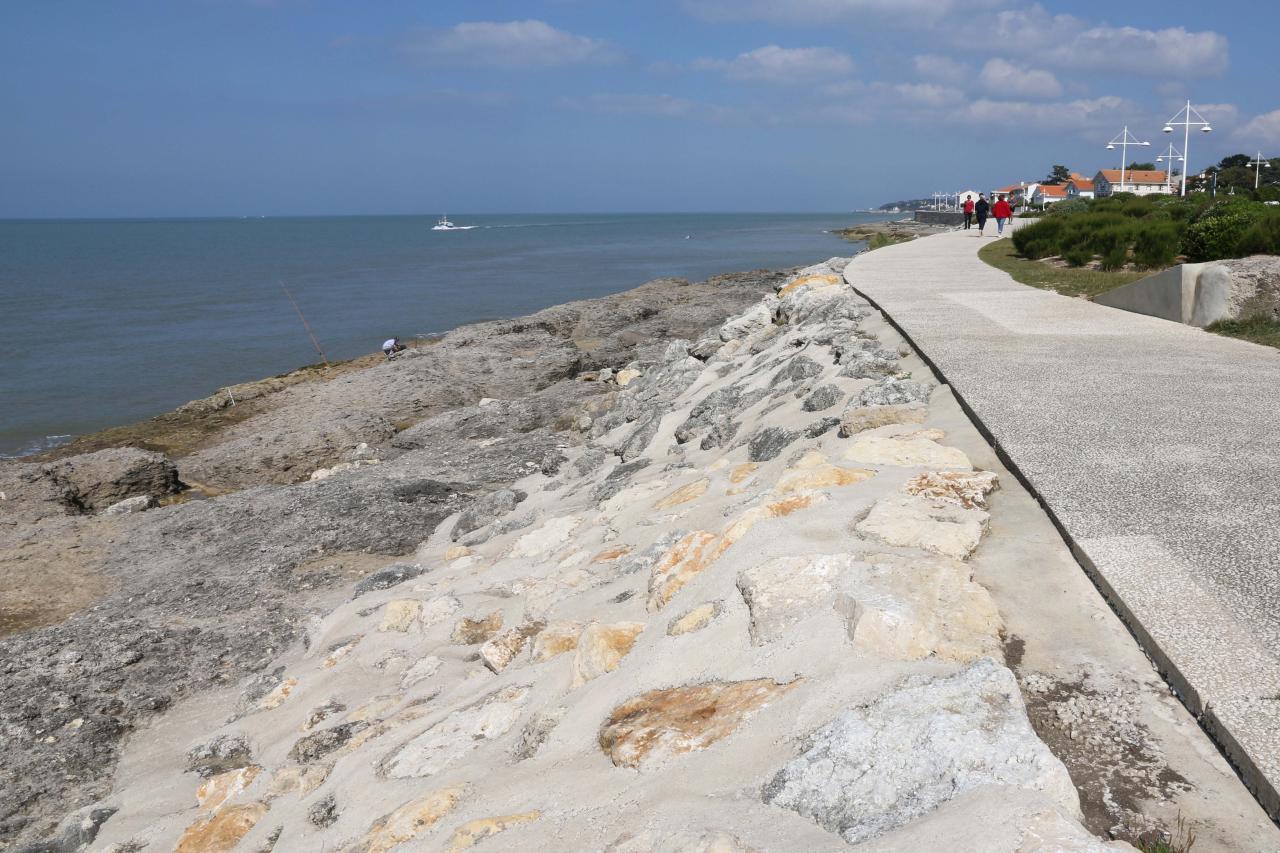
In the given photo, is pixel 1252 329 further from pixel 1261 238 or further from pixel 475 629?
pixel 475 629

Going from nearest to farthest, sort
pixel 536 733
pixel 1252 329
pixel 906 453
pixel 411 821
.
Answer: pixel 411 821 < pixel 536 733 < pixel 906 453 < pixel 1252 329

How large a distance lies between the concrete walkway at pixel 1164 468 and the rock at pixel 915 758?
53 centimetres

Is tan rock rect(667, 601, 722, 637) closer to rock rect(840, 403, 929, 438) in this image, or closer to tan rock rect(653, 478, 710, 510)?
tan rock rect(653, 478, 710, 510)

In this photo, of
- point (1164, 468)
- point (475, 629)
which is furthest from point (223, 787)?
point (1164, 468)

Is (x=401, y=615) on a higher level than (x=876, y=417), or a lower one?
lower

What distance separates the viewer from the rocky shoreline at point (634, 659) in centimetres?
237

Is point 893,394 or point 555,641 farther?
point 893,394

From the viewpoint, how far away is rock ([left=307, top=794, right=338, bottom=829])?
3410mm

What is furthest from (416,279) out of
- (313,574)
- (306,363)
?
(313,574)

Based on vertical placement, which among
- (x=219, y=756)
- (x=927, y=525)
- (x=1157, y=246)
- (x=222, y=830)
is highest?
(x=1157, y=246)

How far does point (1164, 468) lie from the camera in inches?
169

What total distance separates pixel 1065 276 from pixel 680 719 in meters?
12.8

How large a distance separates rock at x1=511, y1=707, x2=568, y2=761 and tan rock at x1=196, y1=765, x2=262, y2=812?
1604 mm

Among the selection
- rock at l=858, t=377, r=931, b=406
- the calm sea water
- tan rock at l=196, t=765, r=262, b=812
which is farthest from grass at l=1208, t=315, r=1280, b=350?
the calm sea water
